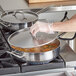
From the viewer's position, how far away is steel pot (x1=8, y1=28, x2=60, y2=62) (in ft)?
3.10

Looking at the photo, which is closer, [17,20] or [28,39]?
[28,39]

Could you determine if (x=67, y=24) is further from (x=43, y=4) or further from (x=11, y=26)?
(x=43, y=4)

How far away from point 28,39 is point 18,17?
0.32 m

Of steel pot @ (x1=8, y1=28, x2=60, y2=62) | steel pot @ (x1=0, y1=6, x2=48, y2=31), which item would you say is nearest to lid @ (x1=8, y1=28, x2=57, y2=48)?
steel pot @ (x1=8, y1=28, x2=60, y2=62)

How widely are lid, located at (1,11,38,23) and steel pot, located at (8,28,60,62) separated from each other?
0.69 ft

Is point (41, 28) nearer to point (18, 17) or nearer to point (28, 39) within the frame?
point (28, 39)

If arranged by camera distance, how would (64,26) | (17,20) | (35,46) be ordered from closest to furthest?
1. (35,46)
2. (64,26)
3. (17,20)

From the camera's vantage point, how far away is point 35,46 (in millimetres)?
919

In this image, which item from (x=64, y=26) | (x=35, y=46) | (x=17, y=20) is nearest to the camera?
(x=35, y=46)

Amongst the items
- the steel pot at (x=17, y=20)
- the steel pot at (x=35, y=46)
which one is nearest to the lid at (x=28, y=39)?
the steel pot at (x=35, y=46)

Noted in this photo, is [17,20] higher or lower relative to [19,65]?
higher

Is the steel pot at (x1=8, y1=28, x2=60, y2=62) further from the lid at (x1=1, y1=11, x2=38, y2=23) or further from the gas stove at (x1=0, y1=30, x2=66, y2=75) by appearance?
the lid at (x1=1, y1=11, x2=38, y2=23)

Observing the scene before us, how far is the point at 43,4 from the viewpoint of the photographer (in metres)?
1.53

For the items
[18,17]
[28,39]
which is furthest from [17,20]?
[28,39]
